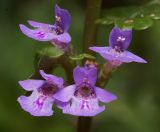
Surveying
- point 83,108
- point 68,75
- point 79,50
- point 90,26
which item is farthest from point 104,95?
point 79,50

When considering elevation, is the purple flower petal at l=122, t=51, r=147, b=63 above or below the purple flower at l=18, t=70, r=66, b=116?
above

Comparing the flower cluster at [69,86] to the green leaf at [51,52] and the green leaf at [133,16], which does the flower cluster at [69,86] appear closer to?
the green leaf at [51,52]

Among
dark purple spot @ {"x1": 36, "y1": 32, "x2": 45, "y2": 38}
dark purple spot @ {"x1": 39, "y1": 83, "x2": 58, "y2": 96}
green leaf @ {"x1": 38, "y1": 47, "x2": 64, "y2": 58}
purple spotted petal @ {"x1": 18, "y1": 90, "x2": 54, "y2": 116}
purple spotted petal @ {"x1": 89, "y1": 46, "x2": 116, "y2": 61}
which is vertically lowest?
purple spotted petal @ {"x1": 18, "y1": 90, "x2": 54, "y2": 116}

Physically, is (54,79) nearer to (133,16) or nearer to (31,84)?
(31,84)

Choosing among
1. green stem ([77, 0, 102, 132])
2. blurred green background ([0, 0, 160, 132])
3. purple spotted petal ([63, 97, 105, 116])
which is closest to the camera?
purple spotted petal ([63, 97, 105, 116])

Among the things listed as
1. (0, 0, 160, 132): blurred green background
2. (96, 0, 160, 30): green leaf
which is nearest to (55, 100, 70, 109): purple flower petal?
(96, 0, 160, 30): green leaf

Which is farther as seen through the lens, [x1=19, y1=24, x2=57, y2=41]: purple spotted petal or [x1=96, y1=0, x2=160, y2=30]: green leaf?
[x1=96, y1=0, x2=160, y2=30]: green leaf

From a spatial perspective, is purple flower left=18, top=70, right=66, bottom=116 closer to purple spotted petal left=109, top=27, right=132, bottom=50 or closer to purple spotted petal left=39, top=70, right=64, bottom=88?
purple spotted petal left=39, top=70, right=64, bottom=88
